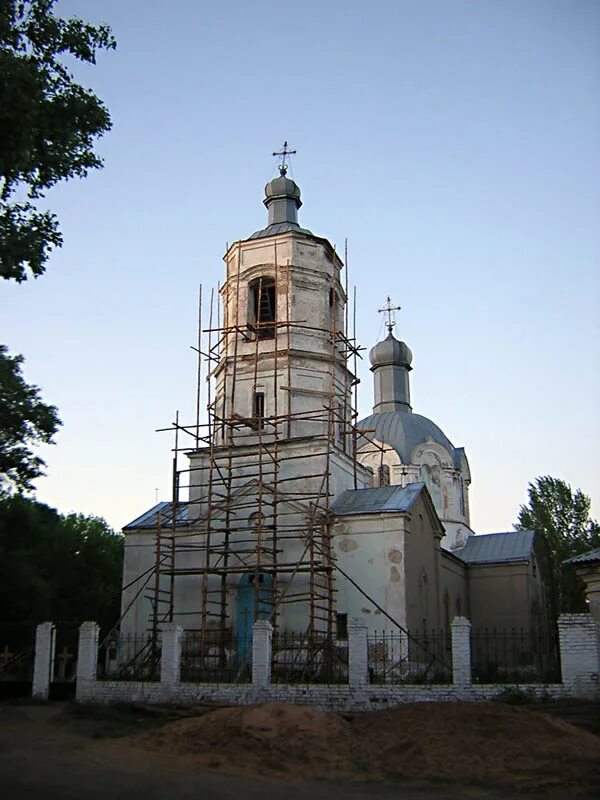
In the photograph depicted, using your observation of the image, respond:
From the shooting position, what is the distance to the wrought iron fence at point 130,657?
1783 centimetres

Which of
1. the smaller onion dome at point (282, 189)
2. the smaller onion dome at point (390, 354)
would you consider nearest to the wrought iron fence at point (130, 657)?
the smaller onion dome at point (282, 189)

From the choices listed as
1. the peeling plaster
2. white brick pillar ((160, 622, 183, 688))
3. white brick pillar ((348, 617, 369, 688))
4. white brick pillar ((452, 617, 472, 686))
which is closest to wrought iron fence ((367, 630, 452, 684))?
the peeling plaster

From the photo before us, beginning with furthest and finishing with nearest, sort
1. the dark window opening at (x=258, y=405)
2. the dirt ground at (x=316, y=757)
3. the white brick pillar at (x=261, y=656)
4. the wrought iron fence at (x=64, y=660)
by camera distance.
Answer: the dark window opening at (x=258, y=405) < the wrought iron fence at (x=64, y=660) < the white brick pillar at (x=261, y=656) < the dirt ground at (x=316, y=757)

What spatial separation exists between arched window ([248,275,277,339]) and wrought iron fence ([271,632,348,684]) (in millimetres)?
7938

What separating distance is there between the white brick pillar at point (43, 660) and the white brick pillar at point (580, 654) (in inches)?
384

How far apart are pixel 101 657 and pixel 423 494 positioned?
888 centimetres

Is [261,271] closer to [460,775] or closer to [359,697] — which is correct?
[359,697]

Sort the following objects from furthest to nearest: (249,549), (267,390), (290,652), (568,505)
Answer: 1. (568,505)
2. (267,390)
3. (249,549)
4. (290,652)

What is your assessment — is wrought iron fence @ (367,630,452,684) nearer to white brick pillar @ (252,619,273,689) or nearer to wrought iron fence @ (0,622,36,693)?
white brick pillar @ (252,619,273,689)

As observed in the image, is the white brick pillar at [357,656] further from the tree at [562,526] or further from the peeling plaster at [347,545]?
the tree at [562,526]

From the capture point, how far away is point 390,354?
3472 centimetres

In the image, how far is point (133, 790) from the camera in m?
9.66

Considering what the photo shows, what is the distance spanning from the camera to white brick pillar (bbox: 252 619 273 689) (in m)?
15.1

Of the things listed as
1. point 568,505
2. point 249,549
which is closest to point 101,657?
point 249,549
